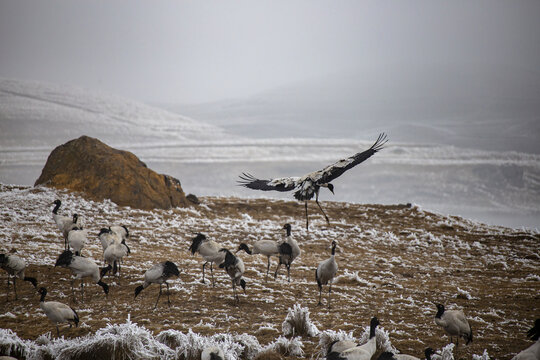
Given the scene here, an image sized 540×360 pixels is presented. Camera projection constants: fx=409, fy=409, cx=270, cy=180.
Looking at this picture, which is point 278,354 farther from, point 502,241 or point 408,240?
point 502,241

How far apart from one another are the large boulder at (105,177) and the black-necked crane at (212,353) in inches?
501

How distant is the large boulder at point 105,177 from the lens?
58.8 ft

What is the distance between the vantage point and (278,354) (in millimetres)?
6277

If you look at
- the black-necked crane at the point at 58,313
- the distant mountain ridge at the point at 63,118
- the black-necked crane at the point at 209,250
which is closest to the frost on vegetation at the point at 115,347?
the black-necked crane at the point at 58,313

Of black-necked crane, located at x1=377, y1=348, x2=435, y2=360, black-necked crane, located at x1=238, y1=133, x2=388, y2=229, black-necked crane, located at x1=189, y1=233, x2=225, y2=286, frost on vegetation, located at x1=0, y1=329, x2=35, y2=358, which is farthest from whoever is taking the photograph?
black-necked crane, located at x1=189, y1=233, x2=225, y2=286

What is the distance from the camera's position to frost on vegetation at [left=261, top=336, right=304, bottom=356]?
646cm

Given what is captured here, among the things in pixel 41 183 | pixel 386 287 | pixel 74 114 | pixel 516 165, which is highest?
pixel 74 114

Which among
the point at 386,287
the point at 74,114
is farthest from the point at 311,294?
the point at 74,114

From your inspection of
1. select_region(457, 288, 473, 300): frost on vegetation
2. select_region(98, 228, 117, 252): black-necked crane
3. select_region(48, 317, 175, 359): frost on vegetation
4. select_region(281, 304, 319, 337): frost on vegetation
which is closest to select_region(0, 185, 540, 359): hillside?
select_region(457, 288, 473, 300): frost on vegetation

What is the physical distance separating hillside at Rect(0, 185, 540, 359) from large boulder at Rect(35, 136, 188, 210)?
827 mm

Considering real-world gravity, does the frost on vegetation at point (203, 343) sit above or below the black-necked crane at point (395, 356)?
below

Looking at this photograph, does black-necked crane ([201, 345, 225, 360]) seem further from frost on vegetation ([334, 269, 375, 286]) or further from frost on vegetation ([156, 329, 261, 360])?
frost on vegetation ([334, 269, 375, 286])

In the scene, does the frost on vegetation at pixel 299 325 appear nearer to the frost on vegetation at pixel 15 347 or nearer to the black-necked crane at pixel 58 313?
the black-necked crane at pixel 58 313

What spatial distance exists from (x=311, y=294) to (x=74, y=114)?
66980 millimetres
